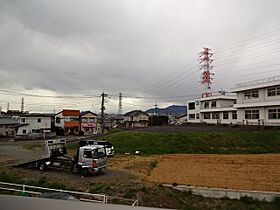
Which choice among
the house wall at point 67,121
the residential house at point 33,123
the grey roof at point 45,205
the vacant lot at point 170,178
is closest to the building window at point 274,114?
the vacant lot at point 170,178

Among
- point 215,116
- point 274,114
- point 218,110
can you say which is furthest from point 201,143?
point 215,116

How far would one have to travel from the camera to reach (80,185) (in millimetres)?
7660

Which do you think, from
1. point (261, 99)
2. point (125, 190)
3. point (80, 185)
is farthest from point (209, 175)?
point (261, 99)

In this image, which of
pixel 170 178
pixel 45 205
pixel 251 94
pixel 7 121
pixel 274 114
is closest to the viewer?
pixel 45 205

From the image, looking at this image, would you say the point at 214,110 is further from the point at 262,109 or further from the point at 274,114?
the point at 274,114

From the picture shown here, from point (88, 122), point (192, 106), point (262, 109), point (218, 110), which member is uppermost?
point (192, 106)

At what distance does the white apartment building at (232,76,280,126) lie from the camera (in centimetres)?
2078

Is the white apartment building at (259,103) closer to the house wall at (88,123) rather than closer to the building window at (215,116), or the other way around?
the building window at (215,116)

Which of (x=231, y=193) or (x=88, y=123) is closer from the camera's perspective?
(x=231, y=193)

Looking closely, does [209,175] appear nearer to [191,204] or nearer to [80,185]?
[191,204]

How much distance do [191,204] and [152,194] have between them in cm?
108

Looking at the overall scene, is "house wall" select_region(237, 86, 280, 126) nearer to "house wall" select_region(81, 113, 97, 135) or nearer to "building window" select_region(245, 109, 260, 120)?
"building window" select_region(245, 109, 260, 120)

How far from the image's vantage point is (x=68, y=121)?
32812 millimetres

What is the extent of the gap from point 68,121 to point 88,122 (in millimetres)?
3074
